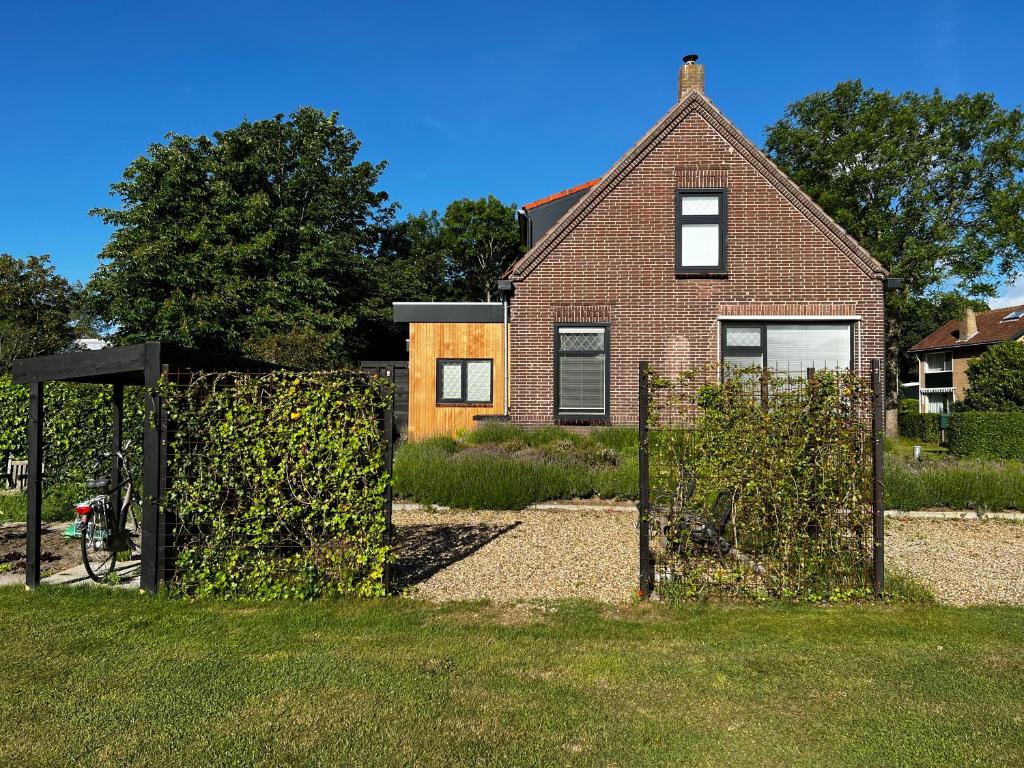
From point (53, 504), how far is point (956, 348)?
51.9m

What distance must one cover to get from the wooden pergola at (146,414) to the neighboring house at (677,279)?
931cm

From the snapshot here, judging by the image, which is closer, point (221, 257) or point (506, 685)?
point (506, 685)

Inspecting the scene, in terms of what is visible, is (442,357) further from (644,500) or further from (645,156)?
(644,500)

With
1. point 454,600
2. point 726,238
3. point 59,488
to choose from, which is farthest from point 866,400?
point 59,488

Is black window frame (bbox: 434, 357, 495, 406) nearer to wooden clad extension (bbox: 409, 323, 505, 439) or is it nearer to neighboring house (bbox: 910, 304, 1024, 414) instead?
wooden clad extension (bbox: 409, 323, 505, 439)

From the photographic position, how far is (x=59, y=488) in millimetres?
9766

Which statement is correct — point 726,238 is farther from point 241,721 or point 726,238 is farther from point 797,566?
point 241,721

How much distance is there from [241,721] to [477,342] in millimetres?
13301

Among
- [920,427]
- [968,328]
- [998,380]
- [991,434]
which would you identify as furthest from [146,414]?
[968,328]

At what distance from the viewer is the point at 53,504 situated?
934 centimetres

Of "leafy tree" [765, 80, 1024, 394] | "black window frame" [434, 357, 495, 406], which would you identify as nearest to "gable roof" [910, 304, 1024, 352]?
"leafy tree" [765, 80, 1024, 394]

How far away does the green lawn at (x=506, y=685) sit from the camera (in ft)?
10.0

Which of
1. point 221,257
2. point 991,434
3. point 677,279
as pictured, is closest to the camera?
point 677,279

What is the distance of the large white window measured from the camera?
14227 mm
